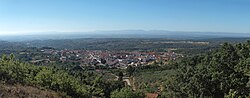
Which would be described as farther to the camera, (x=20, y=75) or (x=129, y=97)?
(x=129, y=97)

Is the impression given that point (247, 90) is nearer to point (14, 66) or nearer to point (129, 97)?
point (129, 97)

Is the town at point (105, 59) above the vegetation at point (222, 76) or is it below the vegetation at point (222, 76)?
below

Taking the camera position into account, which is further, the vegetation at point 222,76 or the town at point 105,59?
the town at point 105,59

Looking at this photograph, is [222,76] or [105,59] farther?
[105,59]

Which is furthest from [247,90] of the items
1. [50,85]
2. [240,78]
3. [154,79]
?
[154,79]

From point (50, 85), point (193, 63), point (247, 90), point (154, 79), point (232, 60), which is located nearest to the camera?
point (247, 90)

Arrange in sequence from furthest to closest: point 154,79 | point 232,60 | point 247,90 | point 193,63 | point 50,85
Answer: point 154,79
point 193,63
point 232,60
point 50,85
point 247,90

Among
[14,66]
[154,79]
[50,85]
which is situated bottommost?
[154,79]

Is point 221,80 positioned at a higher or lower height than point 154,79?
higher

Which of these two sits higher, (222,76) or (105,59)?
(222,76)

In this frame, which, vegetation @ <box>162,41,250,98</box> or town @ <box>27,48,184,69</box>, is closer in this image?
vegetation @ <box>162,41,250,98</box>

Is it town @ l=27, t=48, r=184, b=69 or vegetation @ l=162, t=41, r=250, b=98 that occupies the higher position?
vegetation @ l=162, t=41, r=250, b=98
